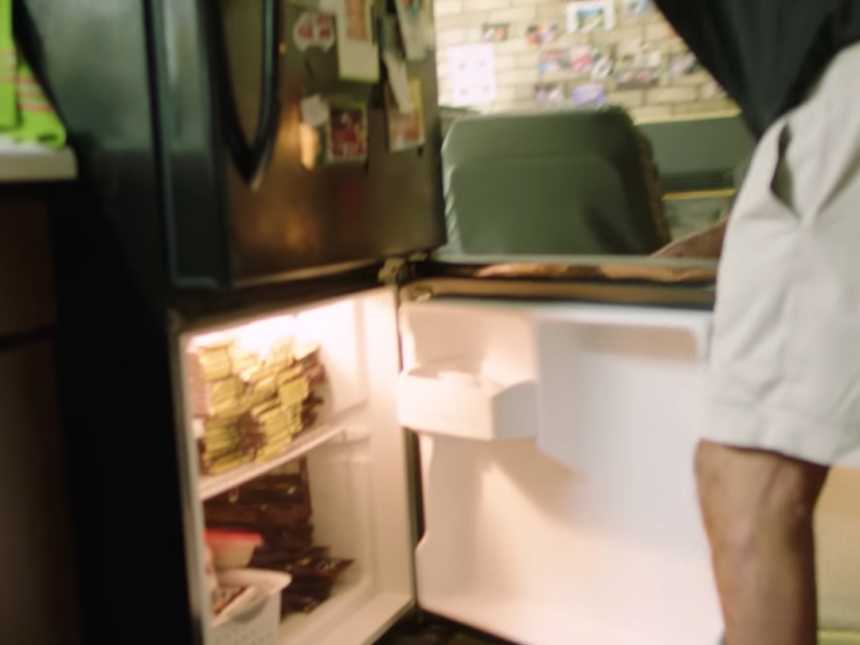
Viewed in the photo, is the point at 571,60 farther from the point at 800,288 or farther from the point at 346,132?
the point at 800,288

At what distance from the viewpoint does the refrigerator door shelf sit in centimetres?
135

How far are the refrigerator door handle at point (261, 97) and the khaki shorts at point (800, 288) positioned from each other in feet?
1.80

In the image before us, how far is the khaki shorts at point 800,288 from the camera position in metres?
0.94

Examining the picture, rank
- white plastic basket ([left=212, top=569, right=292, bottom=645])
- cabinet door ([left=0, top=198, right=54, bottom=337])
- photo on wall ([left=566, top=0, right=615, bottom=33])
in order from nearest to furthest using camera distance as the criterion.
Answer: cabinet door ([left=0, top=198, right=54, bottom=337]) < white plastic basket ([left=212, top=569, right=292, bottom=645]) < photo on wall ([left=566, top=0, right=615, bottom=33])

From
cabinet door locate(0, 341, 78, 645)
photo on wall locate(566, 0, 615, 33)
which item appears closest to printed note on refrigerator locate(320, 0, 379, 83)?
cabinet door locate(0, 341, 78, 645)

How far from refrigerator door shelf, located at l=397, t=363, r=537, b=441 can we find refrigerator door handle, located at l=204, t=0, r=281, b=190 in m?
0.48

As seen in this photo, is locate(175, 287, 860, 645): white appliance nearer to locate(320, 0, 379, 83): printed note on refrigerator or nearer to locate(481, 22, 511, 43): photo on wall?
locate(320, 0, 379, 83): printed note on refrigerator

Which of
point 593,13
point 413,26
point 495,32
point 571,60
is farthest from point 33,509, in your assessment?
point 571,60

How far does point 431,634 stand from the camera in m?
1.56

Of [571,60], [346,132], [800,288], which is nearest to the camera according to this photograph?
[800,288]

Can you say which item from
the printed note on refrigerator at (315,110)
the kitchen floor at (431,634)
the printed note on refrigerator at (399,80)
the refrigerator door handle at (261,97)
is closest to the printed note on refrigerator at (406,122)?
the printed note on refrigerator at (399,80)

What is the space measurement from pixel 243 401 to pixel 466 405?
37cm

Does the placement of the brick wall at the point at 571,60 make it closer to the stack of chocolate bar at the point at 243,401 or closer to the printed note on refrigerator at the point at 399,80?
the printed note on refrigerator at the point at 399,80

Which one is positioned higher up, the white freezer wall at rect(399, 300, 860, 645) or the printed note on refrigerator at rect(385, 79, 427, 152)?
the printed note on refrigerator at rect(385, 79, 427, 152)
